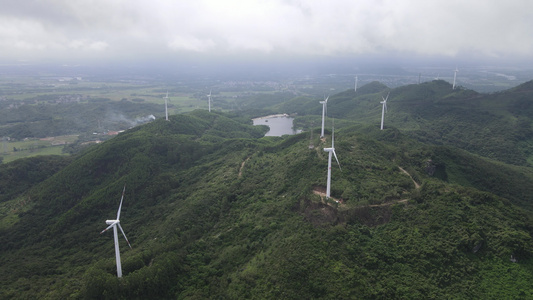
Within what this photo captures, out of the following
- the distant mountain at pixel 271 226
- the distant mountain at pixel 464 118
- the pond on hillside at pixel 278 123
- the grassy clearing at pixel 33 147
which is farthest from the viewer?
the pond on hillside at pixel 278 123

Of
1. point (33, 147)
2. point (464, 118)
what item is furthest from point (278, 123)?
point (33, 147)

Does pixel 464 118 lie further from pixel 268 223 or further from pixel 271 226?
pixel 271 226

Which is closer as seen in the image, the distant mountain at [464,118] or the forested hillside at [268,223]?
the forested hillside at [268,223]

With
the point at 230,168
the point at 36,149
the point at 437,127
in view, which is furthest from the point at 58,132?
the point at 437,127

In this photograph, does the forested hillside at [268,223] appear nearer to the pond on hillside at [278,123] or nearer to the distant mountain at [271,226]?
the distant mountain at [271,226]

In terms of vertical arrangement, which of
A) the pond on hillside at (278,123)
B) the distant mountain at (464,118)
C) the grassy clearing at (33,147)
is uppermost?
the distant mountain at (464,118)

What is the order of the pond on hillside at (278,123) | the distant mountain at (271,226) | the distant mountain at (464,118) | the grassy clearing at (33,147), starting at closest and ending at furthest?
the distant mountain at (271,226) < the distant mountain at (464,118) < the grassy clearing at (33,147) < the pond on hillside at (278,123)

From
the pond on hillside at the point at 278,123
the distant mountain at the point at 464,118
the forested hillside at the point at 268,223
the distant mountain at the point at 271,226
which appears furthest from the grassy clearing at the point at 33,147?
the distant mountain at the point at 464,118
